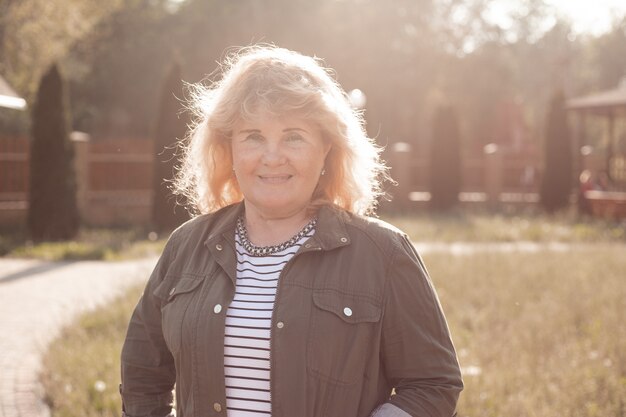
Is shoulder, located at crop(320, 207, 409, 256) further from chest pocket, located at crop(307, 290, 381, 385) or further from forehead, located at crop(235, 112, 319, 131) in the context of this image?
forehead, located at crop(235, 112, 319, 131)

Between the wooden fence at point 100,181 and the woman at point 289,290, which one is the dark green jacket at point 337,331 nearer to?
the woman at point 289,290

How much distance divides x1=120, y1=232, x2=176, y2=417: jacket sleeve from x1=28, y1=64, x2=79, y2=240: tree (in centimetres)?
1540

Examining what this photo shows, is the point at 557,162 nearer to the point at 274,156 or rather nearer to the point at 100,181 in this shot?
the point at 100,181

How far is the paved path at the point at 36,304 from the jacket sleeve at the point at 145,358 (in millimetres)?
3300

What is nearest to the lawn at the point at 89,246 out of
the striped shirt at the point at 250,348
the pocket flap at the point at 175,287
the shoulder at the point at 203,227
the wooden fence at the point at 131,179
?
the wooden fence at the point at 131,179

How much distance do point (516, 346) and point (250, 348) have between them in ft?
Answer: 16.6

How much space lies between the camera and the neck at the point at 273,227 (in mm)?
2629

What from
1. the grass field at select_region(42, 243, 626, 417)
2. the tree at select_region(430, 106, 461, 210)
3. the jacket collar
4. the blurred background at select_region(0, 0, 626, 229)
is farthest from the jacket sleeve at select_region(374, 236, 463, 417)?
the tree at select_region(430, 106, 461, 210)

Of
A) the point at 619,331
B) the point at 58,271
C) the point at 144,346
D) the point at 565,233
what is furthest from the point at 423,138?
the point at 144,346

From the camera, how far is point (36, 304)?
10.4 metres

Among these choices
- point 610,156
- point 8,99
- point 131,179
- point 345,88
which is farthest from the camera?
point 345,88

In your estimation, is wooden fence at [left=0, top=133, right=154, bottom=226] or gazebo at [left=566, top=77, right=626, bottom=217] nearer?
wooden fence at [left=0, top=133, right=154, bottom=226]

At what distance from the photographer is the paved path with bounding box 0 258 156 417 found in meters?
6.36

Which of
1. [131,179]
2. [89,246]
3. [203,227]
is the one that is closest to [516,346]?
[203,227]
